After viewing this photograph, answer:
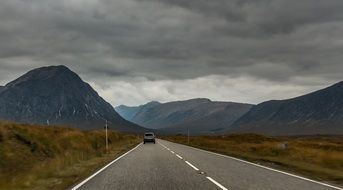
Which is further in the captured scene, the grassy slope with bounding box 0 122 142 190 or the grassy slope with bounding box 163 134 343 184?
the grassy slope with bounding box 163 134 343 184

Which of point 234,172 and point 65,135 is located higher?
point 65,135

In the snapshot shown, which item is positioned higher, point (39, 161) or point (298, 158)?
point (39, 161)

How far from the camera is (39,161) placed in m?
27.6

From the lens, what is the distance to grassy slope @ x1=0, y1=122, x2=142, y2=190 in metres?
16.3

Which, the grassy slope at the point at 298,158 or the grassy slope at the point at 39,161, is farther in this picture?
the grassy slope at the point at 298,158

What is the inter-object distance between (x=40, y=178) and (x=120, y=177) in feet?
9.52

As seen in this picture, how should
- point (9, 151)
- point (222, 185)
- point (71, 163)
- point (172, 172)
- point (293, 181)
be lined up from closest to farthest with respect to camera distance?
point (222, 185)
point (293, 181)
point (172, 172)
point (71, 163)
point (9, 151)

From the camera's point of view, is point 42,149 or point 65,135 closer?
point 42,149

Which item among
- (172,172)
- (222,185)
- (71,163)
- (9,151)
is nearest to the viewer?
(222,185)

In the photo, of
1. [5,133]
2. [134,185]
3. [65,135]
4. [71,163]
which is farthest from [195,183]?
[65,135]

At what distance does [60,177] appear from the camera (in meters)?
18.0

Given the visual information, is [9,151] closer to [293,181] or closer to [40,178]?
[40,178]

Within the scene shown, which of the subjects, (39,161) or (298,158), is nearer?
(39,161)

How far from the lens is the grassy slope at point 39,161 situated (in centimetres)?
1627
